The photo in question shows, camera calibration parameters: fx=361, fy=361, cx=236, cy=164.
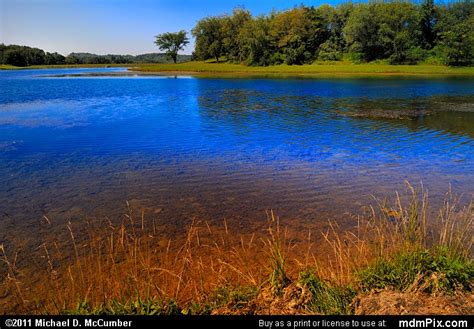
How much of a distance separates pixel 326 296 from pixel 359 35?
9528 centimetres

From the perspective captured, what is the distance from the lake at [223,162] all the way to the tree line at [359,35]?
6560cm

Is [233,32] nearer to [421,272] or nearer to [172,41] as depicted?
[172,41]

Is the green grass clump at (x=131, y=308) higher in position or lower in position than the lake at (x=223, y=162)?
higher

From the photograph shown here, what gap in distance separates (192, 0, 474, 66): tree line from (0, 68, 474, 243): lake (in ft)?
215

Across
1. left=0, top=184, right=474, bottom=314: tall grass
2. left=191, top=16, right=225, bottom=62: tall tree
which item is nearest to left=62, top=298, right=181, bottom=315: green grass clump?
left=0, top=184, right=474, bottom=314: tall grass

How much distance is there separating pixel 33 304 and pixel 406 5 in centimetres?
10685

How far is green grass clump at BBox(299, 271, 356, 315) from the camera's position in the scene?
14.5ft

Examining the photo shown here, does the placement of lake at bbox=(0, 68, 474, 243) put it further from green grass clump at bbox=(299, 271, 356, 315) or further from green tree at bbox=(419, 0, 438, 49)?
green tree at bbox=(419, 0, 438, 49)

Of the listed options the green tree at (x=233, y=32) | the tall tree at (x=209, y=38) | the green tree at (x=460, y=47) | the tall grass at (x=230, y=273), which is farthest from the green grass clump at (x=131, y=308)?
the tall tree at (x=209, y=38)

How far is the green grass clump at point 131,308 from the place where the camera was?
13.9ft

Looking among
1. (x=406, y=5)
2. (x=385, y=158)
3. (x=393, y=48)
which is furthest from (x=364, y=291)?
(x=406, y=5)
